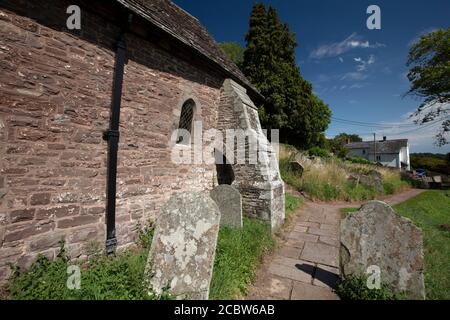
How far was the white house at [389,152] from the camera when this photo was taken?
4844 cm

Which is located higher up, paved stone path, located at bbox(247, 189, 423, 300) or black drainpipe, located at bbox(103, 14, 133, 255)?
black drainpipe, located at bbox(103, 14, 133, 255)

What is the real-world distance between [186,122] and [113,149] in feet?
9.13

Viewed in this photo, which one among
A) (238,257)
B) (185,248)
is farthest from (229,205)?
(185,248)

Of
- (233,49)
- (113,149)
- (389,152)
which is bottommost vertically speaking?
(113,149)

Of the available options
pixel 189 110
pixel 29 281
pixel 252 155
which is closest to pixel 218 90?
pixel 189 110

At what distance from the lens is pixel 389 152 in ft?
164

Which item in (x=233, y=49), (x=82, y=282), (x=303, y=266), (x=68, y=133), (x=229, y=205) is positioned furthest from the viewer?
(x=233, y=49)

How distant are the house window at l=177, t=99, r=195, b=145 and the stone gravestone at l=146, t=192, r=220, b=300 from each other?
322cm

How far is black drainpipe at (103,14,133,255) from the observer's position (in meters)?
4.34

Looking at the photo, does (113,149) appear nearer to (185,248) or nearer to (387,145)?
(185,248)

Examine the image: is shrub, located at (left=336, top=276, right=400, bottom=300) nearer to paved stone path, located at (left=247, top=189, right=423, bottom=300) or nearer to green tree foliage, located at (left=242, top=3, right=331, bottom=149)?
paved stone path, located at (left=247, top=189, right=423, bottom=300)

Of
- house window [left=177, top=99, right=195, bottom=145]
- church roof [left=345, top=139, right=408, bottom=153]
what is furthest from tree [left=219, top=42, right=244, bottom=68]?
church roof [left=345, top=139, right=408, bottom=153]

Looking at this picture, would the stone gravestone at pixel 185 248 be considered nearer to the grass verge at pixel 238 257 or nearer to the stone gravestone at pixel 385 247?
the grass verge at pixel 238 257
